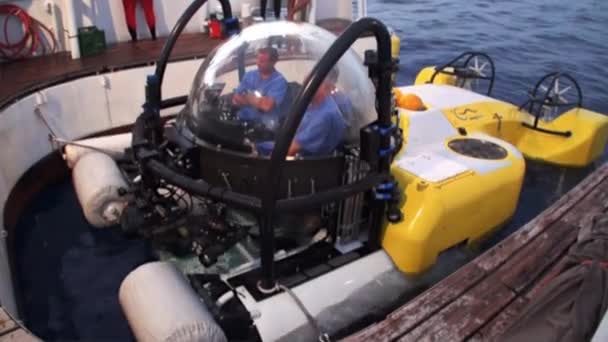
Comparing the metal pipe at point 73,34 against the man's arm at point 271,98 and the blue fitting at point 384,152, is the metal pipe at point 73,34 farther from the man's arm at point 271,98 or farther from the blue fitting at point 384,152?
the blue fitting at point 384,152

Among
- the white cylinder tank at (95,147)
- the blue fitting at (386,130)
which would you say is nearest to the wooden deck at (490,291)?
the blue fitting at (386,130)

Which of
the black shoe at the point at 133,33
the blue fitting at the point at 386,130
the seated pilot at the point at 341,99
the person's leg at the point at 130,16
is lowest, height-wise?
the blue fitting at the point at 386,130

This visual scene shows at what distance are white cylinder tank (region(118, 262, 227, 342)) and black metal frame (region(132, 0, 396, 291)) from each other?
1.59 ft

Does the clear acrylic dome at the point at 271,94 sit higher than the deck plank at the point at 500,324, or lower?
higher

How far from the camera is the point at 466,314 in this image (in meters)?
2.50

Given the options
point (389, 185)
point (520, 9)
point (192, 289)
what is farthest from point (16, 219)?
point (520, 9)

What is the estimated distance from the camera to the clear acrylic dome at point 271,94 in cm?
342

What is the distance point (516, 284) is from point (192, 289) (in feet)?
6.29

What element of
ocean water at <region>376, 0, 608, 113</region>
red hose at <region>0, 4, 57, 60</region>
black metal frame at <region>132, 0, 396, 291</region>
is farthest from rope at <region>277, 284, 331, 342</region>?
ocean water at <region>376, 0, 608, 113</region>

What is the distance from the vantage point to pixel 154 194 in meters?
3.83

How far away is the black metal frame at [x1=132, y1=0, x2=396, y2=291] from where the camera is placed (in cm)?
268

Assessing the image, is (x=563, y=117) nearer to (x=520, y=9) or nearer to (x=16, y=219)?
(x=16, y=219)

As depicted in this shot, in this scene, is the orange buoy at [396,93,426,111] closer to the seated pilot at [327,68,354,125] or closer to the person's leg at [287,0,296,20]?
the seated pilot at [327,68,354,125]

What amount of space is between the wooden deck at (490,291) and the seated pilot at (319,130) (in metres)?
1.25
